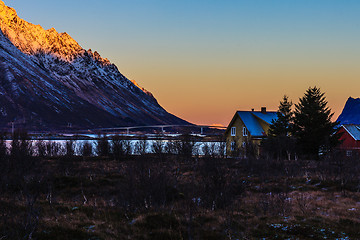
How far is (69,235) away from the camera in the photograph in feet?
37.2

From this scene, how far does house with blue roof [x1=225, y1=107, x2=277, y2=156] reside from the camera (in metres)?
62.5

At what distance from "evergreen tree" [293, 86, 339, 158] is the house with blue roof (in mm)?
11461

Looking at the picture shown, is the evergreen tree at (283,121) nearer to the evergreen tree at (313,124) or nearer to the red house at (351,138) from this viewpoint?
the evergreen tree at (313,124)

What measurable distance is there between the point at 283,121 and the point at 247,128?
8876mm

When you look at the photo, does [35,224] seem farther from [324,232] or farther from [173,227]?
[324,232]

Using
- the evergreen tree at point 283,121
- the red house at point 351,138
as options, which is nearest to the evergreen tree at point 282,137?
the evergreen tree at point 283,121

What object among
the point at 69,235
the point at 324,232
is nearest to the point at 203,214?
the point at 324,232

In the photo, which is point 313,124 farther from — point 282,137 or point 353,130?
point 353,130

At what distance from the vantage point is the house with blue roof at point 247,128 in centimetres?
6247

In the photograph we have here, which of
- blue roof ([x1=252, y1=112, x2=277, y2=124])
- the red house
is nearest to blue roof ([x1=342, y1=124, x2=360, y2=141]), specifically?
the red house

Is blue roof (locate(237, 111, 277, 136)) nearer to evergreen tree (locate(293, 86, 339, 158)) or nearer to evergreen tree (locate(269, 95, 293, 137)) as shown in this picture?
evergreen tree (locate(269, 95, 293, 137))

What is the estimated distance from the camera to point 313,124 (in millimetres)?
47781

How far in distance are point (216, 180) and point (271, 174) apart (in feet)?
62.2

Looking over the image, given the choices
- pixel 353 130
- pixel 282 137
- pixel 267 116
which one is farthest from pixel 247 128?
pixel 353 130
